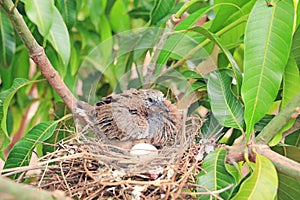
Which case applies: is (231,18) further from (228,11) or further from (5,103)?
(5,103)

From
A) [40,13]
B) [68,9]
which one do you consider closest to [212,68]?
[40,13]

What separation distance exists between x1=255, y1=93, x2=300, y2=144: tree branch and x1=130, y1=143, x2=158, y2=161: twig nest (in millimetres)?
215

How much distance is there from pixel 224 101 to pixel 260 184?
0.32 meters

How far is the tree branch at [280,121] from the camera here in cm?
104

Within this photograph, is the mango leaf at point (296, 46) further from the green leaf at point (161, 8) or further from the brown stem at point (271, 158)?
the green leaf at point (161, 8)

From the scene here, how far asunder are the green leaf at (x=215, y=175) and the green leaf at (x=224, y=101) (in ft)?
0.38

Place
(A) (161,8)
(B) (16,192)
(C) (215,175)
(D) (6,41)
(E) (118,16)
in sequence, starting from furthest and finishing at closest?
(E) (118,16) → (D) (6,41) → (A) (161,8) → (C) (215,175) → (B) (16,192)

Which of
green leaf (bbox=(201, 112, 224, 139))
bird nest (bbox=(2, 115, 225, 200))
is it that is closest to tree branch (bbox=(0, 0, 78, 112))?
bird nest (bbox=(2, 115, 225, 200))

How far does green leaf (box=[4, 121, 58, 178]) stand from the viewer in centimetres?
124

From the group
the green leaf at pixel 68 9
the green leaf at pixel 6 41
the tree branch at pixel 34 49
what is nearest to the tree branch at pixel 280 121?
the tree branch at pixel 34 49

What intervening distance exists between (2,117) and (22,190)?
64 cm

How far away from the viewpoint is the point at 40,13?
1046 millimetres

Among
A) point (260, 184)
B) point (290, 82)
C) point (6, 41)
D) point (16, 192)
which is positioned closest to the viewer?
point (16, 192)

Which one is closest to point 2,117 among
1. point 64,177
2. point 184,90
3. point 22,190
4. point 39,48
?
point 39,48
